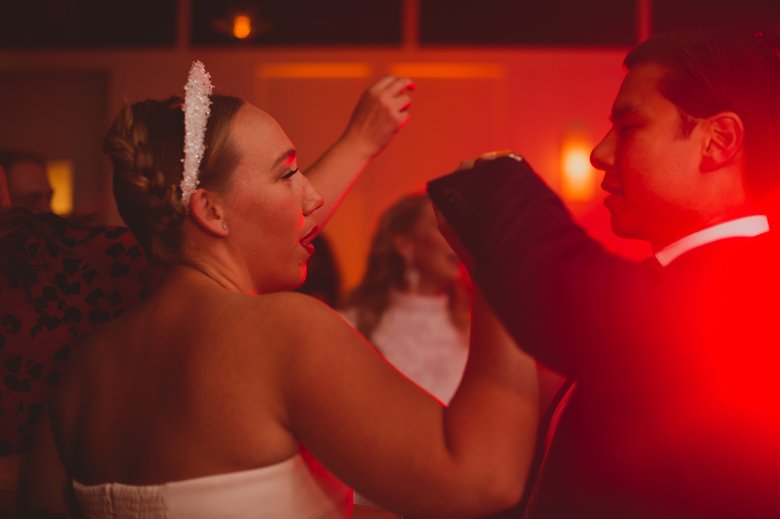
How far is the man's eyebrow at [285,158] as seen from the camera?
1032 millimetres

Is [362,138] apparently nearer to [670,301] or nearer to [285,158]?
[285,158]

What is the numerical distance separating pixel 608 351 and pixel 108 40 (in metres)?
4.70

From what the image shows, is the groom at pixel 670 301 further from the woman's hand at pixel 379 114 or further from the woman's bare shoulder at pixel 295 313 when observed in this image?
the woman's hand at pixel 379 114

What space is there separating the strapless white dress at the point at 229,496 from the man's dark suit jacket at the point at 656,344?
0.40m

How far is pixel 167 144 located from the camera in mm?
1005

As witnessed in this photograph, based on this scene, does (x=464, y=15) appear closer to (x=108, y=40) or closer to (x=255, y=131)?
(x=108, y=40)

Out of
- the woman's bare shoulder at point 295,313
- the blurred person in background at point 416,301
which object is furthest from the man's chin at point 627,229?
the blurred person in background at point 416,301

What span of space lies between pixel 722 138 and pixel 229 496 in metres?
0.88

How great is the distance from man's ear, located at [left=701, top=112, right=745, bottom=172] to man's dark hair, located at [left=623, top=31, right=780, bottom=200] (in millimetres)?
13

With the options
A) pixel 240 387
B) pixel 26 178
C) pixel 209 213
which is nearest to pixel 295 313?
pixel 240 387

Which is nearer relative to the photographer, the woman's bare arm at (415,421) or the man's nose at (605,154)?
the woman's bare arm at (415,421)

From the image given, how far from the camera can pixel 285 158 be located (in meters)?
1.04

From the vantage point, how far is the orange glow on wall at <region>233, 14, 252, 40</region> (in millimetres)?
4293

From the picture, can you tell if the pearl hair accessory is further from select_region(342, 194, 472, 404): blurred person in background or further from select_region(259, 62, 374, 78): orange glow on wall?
select_region(259, 62, 374, 78): orange glow on wall
